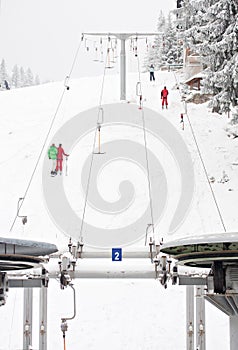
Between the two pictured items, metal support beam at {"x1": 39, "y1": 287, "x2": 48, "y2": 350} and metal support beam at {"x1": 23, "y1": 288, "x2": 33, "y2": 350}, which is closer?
metal support beam at {"x1": 23, "y1": 288, "x2": 33, "y2": 350}

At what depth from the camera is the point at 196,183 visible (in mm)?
24797

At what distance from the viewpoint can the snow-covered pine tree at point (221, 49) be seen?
977 inches

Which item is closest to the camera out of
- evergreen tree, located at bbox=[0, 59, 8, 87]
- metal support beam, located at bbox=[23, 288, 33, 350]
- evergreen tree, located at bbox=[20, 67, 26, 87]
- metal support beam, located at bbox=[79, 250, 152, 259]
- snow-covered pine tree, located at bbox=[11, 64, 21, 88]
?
metal support beam, located at bbox=[23, 288, 33, 350]

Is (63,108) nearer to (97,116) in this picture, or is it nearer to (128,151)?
(97,116)

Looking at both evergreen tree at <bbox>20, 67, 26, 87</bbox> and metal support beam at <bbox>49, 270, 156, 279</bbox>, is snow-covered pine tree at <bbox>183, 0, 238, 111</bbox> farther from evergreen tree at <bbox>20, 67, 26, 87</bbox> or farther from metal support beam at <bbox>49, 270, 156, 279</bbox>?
evergreen tree at <bbox>20, 67, 26, 87</bbox>

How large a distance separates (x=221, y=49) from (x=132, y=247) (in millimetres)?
14376

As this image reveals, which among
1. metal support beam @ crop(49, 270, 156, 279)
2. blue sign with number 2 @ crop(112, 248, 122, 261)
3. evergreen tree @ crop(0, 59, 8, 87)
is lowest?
metal support beam @ crop(49, 270, 156, 279)

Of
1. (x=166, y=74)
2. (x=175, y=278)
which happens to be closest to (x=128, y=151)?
(x=175, y=278)

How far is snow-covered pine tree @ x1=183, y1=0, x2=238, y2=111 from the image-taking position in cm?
2481

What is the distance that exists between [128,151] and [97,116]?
248 inches

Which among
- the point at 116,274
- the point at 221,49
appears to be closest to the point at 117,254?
the point at 116,274

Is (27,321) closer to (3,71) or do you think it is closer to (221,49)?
(221,49)

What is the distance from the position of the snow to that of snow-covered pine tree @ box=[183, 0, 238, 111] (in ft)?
9.42

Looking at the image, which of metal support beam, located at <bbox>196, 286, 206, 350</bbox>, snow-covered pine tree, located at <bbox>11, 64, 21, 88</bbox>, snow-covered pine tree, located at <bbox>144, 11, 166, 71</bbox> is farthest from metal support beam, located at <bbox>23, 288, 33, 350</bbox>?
Result: snow-covered pine tree, located at <bbox>11, 64, 21, 88</bbox>
